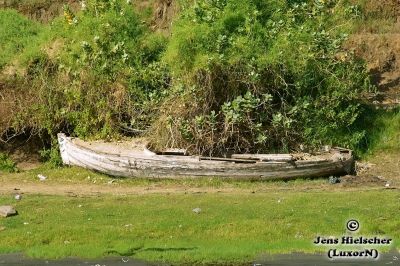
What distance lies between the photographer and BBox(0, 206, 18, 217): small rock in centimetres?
1230

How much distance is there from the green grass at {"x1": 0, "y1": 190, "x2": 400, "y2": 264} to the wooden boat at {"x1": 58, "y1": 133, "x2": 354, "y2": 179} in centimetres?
107

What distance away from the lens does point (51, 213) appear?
1249 cm

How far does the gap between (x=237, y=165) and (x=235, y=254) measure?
435 cm

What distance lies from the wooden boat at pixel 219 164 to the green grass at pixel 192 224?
3.50 feet

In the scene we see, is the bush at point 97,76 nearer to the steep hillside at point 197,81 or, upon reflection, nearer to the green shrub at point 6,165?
the steep hillside at point 197,81

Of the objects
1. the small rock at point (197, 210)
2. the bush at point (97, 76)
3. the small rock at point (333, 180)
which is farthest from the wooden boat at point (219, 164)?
the small rock at point (197, 210)

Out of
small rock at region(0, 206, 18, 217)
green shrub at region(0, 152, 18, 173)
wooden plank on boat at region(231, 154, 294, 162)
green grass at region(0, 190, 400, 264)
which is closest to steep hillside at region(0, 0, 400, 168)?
wooden plank on boat at region(231, 154, 294, 162)

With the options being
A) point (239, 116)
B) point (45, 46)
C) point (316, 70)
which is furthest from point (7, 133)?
point (316, 70)

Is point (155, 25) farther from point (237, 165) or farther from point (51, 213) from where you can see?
point (51, 213)

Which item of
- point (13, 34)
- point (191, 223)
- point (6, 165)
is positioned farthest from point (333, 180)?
point (13, 34)

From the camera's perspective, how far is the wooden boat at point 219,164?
1449 cm

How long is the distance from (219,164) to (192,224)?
3.13m

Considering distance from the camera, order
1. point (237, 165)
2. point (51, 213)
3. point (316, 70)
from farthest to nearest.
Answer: point (316, 70) → point (237, 165) → point (51, 213)

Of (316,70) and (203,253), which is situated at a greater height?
(316,70)
